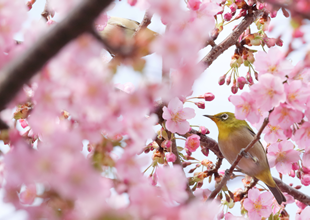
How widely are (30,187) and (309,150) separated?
1922 millimetres

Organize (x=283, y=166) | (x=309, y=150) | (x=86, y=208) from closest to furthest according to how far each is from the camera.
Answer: (x=86, y=208) < (x=309, y=150) < (x=283, y=166)

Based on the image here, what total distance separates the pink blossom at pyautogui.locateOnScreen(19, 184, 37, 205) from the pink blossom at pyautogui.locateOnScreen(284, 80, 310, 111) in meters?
1.25

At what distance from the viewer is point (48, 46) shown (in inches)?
27.9

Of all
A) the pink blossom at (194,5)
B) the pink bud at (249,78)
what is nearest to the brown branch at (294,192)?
the pink bud at (249,78)

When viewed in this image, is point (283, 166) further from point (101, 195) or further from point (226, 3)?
point (101, 195)

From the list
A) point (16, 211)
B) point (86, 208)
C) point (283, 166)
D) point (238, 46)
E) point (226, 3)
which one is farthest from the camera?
point (226, 3)

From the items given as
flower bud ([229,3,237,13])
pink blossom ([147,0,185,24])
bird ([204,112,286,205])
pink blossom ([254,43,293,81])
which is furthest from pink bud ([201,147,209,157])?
pink blossom ([147,0,185,24])

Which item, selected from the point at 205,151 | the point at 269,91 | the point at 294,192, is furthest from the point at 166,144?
the point at 294,192

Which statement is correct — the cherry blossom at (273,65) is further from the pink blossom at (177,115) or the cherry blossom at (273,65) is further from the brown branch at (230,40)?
the brown branch at (230,40)

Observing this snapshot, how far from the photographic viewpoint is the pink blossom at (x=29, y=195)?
2.76 ft

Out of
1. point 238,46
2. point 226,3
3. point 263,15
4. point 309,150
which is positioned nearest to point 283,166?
point 309,150

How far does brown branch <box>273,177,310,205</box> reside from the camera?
3.31m

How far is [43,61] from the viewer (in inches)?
28.2

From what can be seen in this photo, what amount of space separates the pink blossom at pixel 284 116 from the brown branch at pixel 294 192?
2095 millimetres
